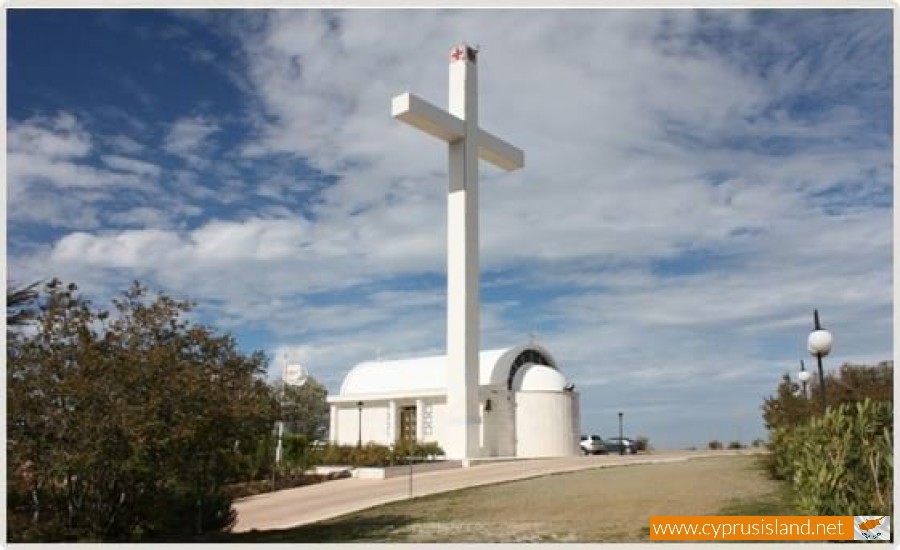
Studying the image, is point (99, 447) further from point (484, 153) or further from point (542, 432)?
point (542, 432)

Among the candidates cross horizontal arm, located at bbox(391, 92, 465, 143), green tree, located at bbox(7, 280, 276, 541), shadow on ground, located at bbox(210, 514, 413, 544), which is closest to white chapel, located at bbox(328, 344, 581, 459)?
cross horizontal arm, located at bbox(391, 92, 465, 143)

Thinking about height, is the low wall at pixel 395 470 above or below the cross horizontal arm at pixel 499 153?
below

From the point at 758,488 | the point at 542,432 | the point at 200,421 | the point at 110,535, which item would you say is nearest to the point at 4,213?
the point at 200,421

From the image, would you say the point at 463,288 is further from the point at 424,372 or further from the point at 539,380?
the point at 424,372

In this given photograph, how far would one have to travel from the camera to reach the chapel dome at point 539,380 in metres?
32.3

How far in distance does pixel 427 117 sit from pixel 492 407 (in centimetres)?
1112

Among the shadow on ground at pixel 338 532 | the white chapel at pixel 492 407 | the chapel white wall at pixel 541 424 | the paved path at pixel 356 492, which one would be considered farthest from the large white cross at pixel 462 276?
the shadow on ground at pixel 338 532

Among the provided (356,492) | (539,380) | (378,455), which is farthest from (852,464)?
(539,380)

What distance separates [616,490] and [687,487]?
1.34m

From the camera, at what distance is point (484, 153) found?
2927cm

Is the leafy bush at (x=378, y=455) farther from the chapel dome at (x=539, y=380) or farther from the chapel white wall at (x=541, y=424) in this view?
the chapel dome at (x=539, y=380)

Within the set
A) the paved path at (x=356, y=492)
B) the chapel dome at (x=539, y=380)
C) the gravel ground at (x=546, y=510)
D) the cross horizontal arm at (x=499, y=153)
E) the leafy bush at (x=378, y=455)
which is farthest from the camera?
the chapel dome at (x=539, y=380)

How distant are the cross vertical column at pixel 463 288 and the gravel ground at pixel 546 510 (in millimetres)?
8817

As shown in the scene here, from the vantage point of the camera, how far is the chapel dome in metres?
32.3
